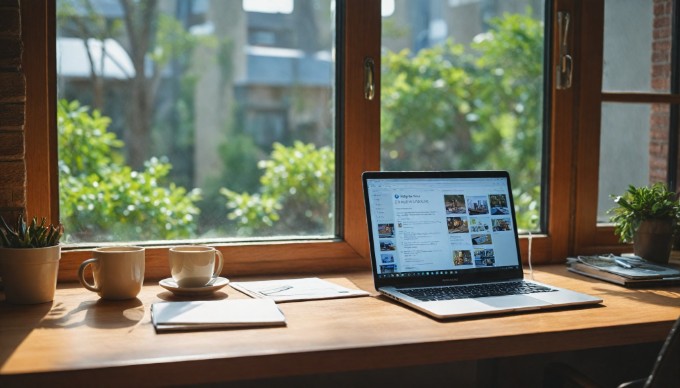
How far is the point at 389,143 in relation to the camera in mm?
6387

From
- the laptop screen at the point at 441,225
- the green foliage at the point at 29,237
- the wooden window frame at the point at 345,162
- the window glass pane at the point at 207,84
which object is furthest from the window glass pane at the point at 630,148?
the window glass pane at the point at 207,84

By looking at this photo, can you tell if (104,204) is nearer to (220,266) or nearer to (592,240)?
(220,266)

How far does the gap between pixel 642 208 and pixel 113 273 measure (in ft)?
4.81

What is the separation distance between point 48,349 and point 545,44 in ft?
5.74

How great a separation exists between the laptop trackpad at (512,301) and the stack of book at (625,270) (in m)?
0.39

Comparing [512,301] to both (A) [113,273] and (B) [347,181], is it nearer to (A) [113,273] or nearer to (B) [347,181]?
(B) [347,181]

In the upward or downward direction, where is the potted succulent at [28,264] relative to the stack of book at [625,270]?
upward

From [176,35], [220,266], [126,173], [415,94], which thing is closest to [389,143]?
[415,94]

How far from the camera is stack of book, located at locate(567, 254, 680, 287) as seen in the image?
188cm

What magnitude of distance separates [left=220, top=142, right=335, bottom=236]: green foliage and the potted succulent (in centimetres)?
246

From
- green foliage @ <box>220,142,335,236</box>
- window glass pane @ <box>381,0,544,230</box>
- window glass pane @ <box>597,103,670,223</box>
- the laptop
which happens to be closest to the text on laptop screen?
the laptop

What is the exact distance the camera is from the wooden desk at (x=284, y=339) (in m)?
1.17

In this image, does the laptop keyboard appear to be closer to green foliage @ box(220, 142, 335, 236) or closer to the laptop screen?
the laptop screen

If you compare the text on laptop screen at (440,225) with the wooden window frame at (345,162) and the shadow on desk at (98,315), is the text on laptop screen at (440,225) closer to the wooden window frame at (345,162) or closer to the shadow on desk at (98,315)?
the wooden window frame at (345,162)
